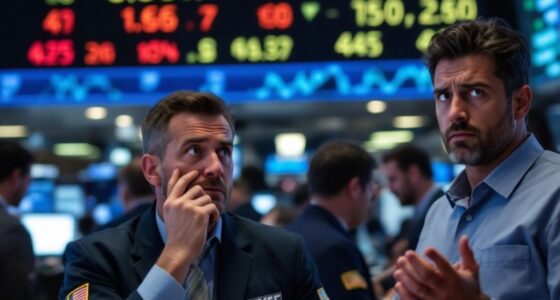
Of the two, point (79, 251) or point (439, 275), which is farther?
point (79, 251)

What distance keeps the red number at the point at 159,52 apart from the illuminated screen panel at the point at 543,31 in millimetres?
2145

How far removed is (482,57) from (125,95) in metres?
3.27

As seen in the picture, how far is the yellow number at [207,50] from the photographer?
5000 mm

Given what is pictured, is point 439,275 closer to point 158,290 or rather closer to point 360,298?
point 158,290

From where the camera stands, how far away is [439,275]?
1738mm

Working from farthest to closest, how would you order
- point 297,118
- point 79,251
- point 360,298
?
1. point 297,118
2. point 360,298
3. point 79,251

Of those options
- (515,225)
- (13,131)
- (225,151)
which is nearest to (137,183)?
(225,151)

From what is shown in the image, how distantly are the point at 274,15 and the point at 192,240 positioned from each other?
3079 mm

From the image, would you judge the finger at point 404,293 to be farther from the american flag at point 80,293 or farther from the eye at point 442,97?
the american flag at point 80,293

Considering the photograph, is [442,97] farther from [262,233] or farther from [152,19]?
[152,19]

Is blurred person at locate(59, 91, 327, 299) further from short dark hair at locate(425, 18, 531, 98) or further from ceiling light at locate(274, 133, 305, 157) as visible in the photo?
ceiling light at locate(274, 133, 305, 157)

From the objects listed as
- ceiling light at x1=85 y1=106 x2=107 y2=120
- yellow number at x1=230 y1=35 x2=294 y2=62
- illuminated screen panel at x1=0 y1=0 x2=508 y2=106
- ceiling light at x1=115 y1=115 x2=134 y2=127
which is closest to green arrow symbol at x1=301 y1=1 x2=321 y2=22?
illuminated screen panel at x1=0 y1=0 x2=508 y2=106

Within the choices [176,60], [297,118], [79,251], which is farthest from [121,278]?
[297,118]

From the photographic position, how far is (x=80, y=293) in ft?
7.16
